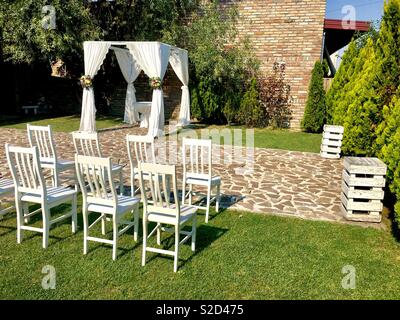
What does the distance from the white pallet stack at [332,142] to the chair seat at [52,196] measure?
6638 millimetres

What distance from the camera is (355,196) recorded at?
507 cm

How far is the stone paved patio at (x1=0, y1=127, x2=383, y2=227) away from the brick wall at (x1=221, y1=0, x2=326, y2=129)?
15.9 ft

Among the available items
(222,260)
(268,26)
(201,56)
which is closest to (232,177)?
(222,260)

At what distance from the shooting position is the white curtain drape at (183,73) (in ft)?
41.4

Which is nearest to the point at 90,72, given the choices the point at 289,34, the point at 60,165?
the point at 60,165

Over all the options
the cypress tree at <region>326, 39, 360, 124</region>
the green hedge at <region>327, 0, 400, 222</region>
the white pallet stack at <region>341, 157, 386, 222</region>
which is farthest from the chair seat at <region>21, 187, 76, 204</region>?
the cypress tree at <region>326, 39, 360, 124</region>

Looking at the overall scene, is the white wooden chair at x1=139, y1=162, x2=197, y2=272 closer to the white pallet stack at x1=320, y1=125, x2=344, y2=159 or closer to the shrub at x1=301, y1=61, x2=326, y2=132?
the white pallet stack at x1=320, y1=125, x2=344, y2=159

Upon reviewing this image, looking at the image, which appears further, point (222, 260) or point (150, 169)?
point (222, 260)

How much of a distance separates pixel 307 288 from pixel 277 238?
1082 mm

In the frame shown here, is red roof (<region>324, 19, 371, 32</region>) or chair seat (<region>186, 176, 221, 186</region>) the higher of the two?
red roof (<region>324, 19, 371, 32</region>)

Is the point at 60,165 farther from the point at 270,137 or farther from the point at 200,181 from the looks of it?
the point at 270,137

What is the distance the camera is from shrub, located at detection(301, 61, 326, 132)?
12352mm

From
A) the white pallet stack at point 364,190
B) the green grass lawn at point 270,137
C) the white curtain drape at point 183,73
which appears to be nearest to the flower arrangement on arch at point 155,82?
the green grass lawn at point 270,137

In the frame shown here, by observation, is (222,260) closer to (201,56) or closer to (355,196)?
(355,196)
